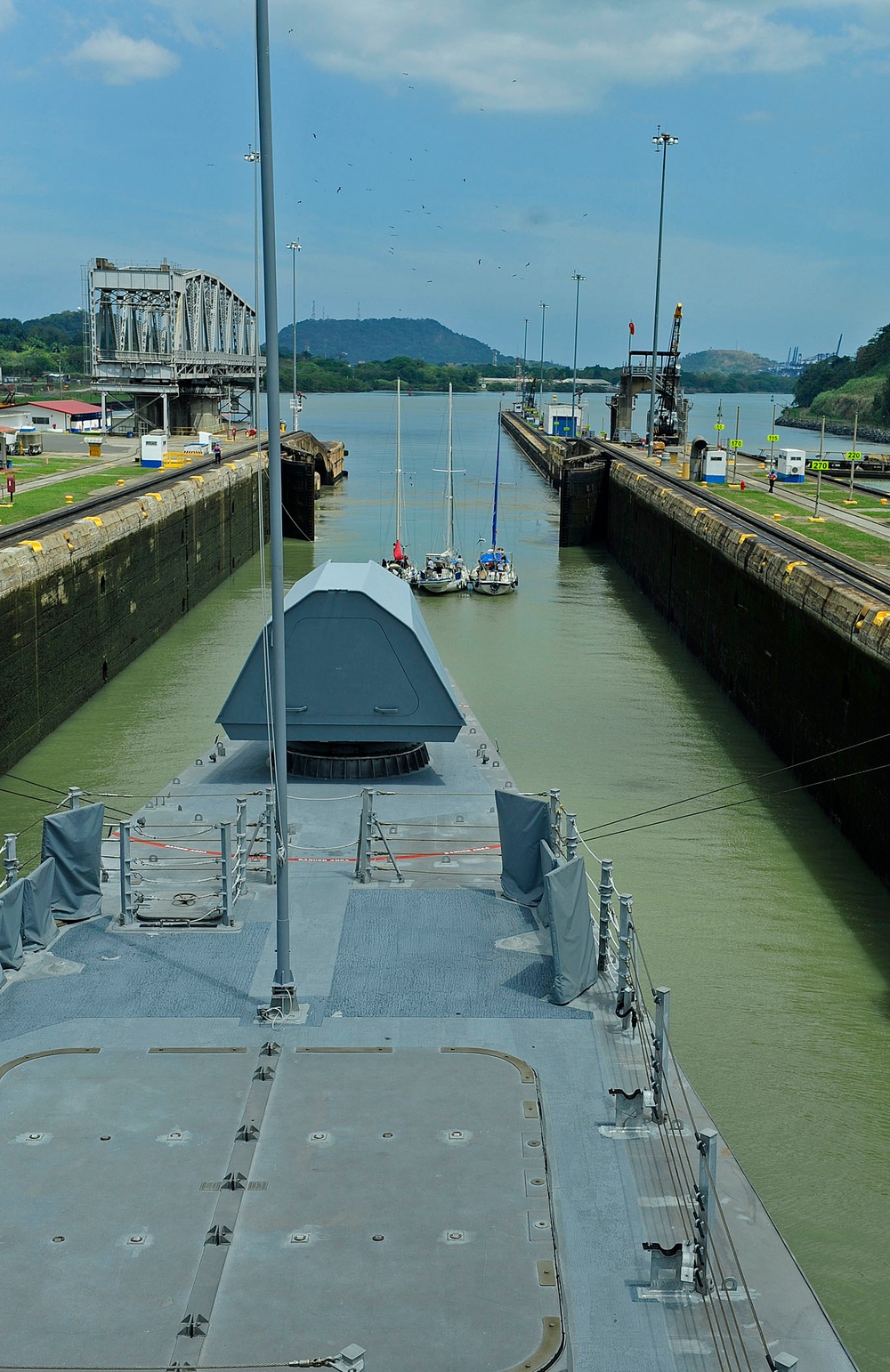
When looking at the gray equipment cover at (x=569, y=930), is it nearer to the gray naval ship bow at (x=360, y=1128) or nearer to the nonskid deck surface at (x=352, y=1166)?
the gray naval ship bow at (x=360, y=1128)

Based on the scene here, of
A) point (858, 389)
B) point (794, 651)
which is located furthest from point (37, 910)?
point (858, 389)

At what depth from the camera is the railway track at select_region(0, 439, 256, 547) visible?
33281mm

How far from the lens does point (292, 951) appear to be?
1252cm

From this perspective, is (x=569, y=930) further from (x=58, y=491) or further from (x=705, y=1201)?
(x=58, y=491)

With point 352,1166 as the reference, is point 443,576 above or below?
below

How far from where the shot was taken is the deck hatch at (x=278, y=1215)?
23.2ft

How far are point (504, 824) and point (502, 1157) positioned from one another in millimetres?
5087

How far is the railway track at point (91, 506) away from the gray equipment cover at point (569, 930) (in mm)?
22216

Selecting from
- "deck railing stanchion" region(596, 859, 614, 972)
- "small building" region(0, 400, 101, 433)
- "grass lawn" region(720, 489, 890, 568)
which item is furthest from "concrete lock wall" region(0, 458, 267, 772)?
"small building" region(0, 400, 101, 433)

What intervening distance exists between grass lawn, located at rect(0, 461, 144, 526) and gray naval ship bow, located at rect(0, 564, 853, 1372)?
2548cm

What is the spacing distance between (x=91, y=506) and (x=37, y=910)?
30.4 m

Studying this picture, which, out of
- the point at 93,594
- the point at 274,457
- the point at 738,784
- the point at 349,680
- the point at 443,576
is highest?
the point at 274,457

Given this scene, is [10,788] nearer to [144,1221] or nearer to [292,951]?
[292,951]

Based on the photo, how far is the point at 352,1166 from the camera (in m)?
8.69
